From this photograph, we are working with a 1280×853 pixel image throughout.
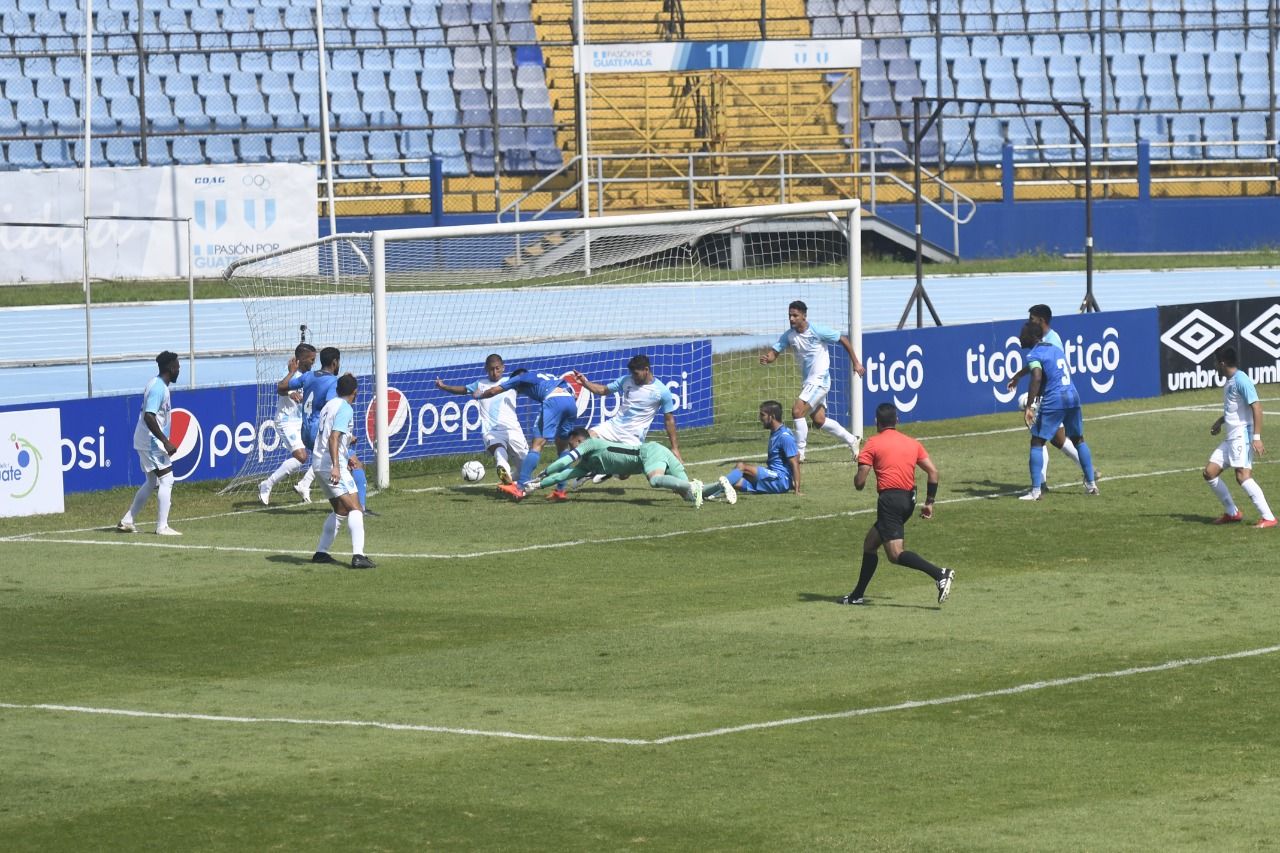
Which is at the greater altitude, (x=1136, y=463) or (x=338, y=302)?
(x=338, y=302)

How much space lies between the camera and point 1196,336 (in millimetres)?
33438

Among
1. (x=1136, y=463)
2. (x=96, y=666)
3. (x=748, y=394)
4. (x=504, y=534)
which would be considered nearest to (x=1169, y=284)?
(x=748, y=394)

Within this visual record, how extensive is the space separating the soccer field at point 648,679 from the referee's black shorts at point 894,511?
2.25ft

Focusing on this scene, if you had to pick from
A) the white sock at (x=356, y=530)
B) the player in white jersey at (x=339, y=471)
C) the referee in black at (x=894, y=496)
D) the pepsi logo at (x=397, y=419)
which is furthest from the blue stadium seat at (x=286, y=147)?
the referee in black at (x=894, y=496)

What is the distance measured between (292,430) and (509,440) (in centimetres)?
258

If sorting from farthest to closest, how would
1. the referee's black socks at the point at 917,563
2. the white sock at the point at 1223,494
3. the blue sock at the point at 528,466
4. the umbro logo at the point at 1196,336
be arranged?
the umbro logo at the point at 1196,336 < the blue sock at the point at 528,466 < the white sock at the point at 1223,494 < the referee's black socks at the point at 917,563

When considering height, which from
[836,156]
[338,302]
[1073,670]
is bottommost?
[1073,670]

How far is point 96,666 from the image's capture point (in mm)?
15352

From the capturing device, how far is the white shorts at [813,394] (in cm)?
2547

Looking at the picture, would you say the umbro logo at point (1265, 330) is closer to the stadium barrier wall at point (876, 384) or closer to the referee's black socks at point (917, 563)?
the stadium barrier wall at point (876, 384)

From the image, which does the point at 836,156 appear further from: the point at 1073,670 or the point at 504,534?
the point at 1073,670

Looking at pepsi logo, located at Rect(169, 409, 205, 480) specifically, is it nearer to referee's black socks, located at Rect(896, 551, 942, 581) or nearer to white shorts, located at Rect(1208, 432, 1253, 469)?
referee's black socks, located at Rect(896, 551, 942, 581)

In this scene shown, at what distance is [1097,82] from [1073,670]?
127ft

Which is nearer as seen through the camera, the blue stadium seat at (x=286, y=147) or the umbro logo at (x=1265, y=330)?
the umbro logo at (x=1265, y=330)
